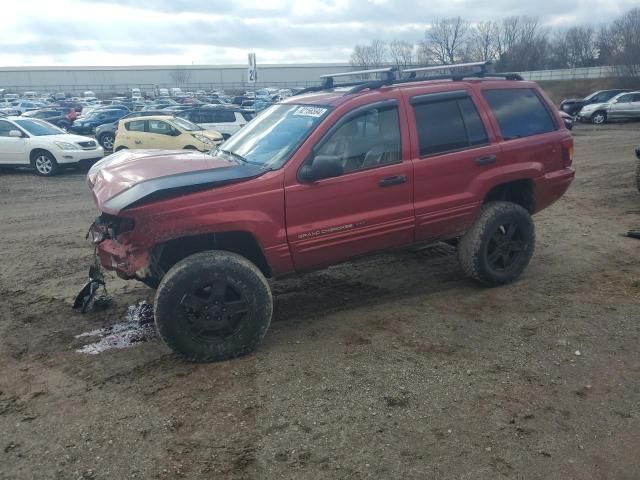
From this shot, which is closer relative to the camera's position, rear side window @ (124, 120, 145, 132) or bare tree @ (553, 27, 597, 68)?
rear side window @ (124, 120, 145, 132)

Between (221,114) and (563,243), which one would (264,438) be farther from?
(221,114)

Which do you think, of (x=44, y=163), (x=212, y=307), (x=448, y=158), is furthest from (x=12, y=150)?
(x=448, y=158)

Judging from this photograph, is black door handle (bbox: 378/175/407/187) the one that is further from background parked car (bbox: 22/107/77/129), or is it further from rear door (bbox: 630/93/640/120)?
background parked car (bbox: 22/107/77/129)

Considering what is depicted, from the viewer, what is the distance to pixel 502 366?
396 centimetres

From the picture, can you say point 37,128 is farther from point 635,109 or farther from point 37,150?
point 635,109

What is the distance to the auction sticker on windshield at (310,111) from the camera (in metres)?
4.62

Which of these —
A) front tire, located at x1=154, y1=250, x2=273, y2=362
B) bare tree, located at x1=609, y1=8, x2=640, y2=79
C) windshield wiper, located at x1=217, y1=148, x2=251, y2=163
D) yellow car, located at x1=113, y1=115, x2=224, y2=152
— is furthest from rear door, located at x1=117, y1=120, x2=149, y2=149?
bare tree, located at x1=609, y1=8, x2=640, y2=79

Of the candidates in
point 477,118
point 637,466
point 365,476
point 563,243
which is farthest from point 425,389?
point 563,243

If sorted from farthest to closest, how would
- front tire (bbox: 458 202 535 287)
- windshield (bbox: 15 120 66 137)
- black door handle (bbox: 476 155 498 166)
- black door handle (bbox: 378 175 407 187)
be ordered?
windshield (bbox: 15 120 66 137)
front tire (bbox: 458 202 535 287)
black door handle (bbox: 476 155 498 166)
black door handle (bbox: 378 175 407 187)

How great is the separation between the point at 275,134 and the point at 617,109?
85.4ft

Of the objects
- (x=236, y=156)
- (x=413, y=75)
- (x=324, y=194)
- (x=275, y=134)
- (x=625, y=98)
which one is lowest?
(x=324, y=194)

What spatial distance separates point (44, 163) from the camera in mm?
14016

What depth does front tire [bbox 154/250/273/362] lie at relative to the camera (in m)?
3.96

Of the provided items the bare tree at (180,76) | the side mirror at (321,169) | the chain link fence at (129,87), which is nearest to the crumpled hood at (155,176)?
the side mirror at (321,169)
